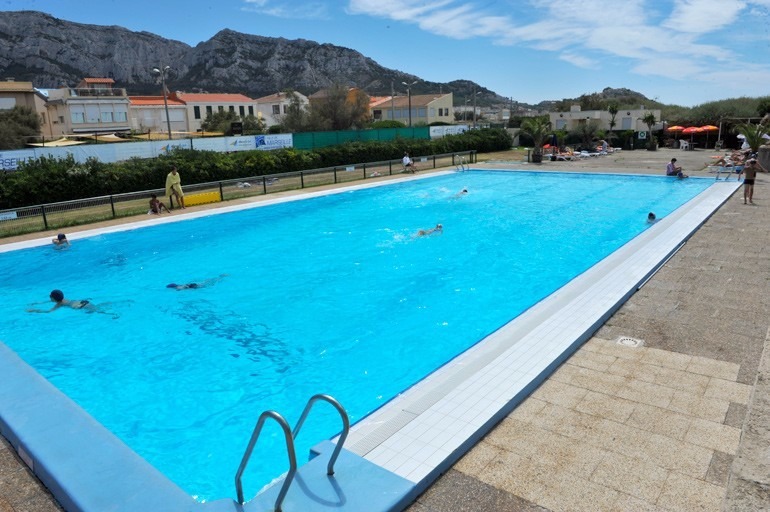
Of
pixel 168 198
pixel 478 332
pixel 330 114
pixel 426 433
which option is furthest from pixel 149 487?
pixel 330 114

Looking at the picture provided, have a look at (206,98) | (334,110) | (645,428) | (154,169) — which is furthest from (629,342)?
(206,98)

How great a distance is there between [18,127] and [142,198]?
41.9 metres

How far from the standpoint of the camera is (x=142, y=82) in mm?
140875

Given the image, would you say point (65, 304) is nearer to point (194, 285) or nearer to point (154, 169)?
point (194, 285)

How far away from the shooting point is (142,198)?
67.1 ft

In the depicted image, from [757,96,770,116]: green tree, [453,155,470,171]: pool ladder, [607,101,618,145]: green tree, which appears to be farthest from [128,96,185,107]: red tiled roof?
[757,96,770,116]: green tree

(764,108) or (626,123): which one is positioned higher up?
(764,108)

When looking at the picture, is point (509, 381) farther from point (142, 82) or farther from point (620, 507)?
point (142, 82)

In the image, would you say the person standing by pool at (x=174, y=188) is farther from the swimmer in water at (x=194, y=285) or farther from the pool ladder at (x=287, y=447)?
the pool ladder at (x=287, y=447)

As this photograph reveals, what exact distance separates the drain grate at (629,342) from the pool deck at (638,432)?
0.24ft

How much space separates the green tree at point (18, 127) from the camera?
44.1 metres

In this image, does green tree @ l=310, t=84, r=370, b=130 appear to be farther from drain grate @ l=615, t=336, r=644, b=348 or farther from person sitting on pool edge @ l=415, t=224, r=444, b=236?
drain grate @ l=615, t=336, r=644, b=348

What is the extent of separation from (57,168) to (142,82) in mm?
138692

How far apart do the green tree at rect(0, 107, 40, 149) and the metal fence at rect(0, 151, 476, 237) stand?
30.9 m
